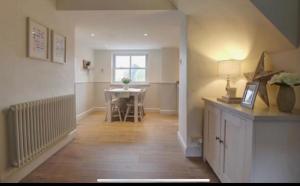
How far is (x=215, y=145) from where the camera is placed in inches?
99.2

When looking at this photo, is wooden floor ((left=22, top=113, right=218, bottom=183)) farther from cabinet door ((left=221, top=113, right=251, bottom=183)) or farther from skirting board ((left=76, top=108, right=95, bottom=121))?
skirting board ((left=76, top=108, right=95, bottom=121))

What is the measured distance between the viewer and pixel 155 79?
7703 mm

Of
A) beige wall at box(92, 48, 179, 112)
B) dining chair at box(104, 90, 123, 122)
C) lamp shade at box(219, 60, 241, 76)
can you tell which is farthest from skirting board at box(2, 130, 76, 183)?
beige wall at box(92, 48, 179, 112)

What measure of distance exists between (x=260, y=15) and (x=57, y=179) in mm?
2609

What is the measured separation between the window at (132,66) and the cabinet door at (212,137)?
5.01 m

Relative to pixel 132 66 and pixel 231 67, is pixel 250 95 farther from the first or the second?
pixel 132 66

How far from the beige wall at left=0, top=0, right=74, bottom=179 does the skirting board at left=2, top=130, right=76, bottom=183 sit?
0.22ft

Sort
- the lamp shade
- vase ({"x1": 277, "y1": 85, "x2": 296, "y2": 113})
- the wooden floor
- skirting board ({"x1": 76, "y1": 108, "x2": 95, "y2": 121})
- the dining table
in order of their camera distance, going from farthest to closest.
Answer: skirting board ({"x1": 76, "y1": 108, "x2": 95, "y2": 121}), the dining table, the lamp shade, the wooden floor, vase ({"x1": 277, "y1": 85, "x2": 296, "y2": 113})

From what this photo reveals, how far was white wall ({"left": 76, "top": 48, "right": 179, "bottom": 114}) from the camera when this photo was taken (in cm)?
730

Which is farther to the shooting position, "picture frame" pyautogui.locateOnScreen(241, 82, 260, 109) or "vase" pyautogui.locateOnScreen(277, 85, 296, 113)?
"picture frame" pyautogui.locateOnScreen(241, 82, 260, 109)

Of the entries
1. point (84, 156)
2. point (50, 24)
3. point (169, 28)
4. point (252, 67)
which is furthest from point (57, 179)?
point (169, 28)

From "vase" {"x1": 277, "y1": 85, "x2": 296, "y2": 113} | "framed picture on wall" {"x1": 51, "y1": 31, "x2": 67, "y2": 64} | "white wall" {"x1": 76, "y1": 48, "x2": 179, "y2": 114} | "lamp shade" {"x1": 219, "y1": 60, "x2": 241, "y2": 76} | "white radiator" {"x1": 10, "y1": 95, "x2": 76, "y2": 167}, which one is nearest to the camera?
"vase" {"x1": 277, "y1": 85, "x2": 296, "y2": 113}

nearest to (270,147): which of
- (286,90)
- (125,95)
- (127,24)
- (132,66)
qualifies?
(286,90)

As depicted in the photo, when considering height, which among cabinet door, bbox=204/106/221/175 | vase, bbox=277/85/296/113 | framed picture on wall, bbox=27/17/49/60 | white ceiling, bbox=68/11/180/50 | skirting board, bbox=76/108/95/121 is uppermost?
white ceiling, bbox=68/11/180/50
